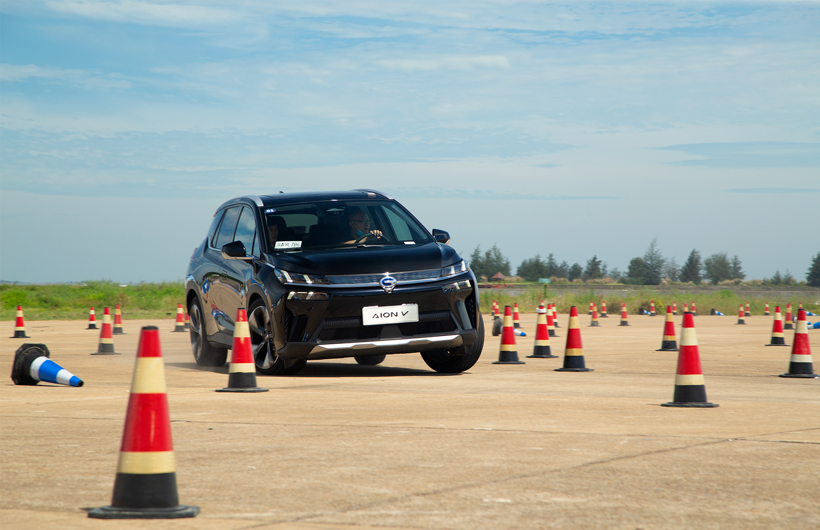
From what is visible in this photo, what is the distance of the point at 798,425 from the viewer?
632cm

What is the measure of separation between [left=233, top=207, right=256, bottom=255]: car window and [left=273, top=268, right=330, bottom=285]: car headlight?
3.78 feet

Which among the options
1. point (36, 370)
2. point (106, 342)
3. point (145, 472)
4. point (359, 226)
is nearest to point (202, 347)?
point (36, 370)

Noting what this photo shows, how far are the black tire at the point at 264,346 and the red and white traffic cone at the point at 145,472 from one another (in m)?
5.87

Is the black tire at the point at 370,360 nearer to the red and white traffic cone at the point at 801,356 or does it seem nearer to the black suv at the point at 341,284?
the black suv at the point at 341,284

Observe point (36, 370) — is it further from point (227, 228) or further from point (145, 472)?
point (145, 472)

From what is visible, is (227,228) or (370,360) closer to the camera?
(227,228)

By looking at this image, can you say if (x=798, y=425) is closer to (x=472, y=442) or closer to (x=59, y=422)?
(x=472, y=442)

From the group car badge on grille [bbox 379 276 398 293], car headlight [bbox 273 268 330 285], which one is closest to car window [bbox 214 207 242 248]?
car headlight [bbox 273 268 330 285]

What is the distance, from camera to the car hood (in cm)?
951

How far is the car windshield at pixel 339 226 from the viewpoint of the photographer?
10.3 metres

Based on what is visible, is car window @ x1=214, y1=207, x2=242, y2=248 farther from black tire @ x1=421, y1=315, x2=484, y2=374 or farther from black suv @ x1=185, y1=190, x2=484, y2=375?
black tire @ x1=421, y1=315, x2=484, y2=374

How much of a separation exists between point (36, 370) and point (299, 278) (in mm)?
2780

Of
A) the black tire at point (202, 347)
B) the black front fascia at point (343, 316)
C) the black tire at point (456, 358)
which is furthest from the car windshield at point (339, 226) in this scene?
the black tire at point (202, 347)

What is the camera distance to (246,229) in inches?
429
